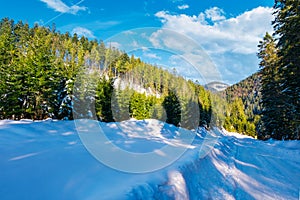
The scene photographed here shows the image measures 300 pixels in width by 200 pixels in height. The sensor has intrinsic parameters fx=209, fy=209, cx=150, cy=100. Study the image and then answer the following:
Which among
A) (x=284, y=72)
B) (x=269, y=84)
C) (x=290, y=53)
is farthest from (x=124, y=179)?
(x=269, y=84)

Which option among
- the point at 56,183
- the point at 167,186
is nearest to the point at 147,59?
the point at 167,186

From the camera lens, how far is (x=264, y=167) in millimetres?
9141

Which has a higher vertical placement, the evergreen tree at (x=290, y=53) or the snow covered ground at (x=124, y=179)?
the evergreen tree at (x=290, y=53)

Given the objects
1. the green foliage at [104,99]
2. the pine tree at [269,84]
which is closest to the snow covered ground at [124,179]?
the pine tree at [269,84]

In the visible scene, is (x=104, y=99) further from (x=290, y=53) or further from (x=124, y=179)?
(x=124, y=179)

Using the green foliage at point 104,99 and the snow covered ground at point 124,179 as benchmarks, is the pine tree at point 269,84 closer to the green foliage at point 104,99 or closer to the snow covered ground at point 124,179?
the snow covered ground at point 124,179

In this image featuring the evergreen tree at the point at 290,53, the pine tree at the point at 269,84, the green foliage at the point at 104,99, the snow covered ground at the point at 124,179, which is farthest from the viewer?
the green foliage at the point at 104,99

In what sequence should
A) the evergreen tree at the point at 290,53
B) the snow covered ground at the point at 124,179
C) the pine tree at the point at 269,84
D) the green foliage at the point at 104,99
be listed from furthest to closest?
the green foliage at the point at 104,99, the pine tree at the point at 269,84, the evergreen tree at the point at 290,53, the snow covered ground at the point at 124,179

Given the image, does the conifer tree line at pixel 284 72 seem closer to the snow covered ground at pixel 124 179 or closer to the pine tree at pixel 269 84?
the pine tree at pixel 269 84

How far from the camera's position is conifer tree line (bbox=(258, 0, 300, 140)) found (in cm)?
1536

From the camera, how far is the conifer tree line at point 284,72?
→ 15359 mm

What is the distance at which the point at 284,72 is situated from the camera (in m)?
18.3

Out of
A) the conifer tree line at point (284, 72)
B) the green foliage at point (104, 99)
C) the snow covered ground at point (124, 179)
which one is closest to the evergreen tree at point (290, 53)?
the conifer tree line at point (284, 72)

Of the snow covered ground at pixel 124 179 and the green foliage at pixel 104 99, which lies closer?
the snow covered ground at pixel 124 179
